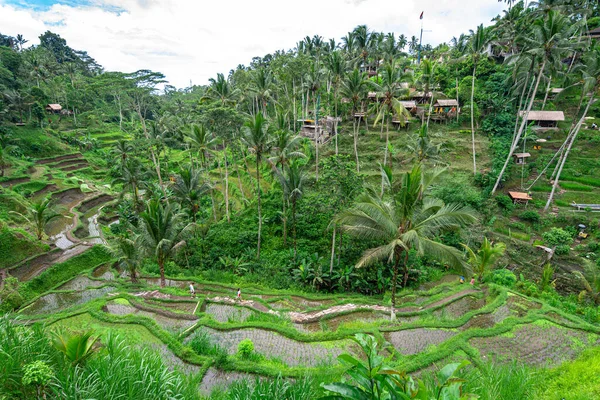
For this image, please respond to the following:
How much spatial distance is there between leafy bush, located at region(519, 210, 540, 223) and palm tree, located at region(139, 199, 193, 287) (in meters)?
23.9

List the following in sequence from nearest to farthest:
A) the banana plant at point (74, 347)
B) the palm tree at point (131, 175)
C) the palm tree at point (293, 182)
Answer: the banana plant at point (74, 347) → the palm tree at point (293, 182) → the palm tree at point (131, 175)

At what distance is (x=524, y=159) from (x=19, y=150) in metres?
55.0

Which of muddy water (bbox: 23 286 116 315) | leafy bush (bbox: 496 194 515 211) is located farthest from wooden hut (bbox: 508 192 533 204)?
muddy water (bbox: 23 286 116 315)

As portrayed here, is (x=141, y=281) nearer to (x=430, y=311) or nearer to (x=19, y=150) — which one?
(x=430, y=311)

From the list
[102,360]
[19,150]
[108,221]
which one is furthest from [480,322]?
[19,150]

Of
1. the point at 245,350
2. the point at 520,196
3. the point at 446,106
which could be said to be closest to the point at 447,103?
the point at 446,106

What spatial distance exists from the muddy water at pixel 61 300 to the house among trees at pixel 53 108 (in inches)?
1871

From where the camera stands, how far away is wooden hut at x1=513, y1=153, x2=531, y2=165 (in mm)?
25734

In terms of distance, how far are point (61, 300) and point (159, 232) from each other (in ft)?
23.4

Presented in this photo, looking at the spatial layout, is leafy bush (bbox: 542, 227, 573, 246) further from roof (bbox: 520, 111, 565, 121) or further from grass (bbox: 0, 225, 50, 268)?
grass (bbox: 0, 225, 50, 268)

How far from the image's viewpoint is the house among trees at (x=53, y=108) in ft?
157

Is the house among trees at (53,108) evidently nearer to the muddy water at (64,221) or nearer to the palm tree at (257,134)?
the muddy water at (64,221)

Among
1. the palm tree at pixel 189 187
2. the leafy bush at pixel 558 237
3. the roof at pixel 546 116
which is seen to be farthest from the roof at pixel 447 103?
the palm tree at pixel 189 187

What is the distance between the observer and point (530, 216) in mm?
20828
